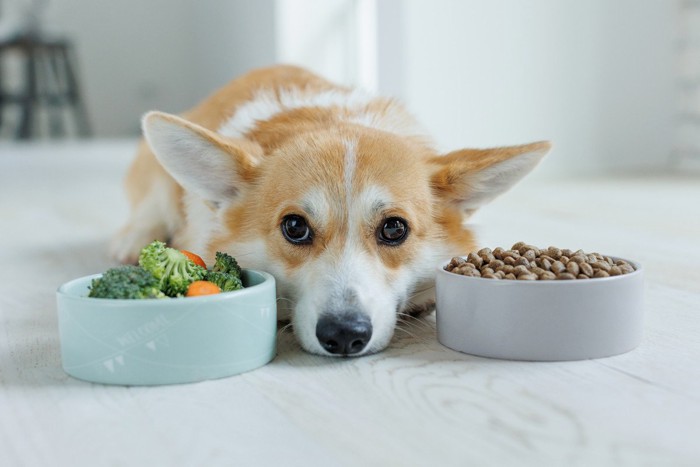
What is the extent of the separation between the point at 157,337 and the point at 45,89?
19.2ft

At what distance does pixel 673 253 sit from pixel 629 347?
1087 mm

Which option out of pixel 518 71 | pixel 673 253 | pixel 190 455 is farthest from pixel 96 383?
pixel 518 71

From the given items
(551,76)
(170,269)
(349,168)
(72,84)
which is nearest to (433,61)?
(551,76)

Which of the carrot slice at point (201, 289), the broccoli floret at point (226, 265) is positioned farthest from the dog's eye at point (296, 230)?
the carrot slice at point (201, 289)

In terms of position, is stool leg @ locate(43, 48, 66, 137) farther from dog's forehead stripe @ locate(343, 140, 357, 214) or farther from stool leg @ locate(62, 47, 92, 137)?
dog's forehead stripe @ locate(343, 140, 357, 214)

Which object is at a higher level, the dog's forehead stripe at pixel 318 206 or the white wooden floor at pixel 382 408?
the dog's forehead stripe at pixel 318 206

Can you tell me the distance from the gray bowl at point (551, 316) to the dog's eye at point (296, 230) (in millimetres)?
311

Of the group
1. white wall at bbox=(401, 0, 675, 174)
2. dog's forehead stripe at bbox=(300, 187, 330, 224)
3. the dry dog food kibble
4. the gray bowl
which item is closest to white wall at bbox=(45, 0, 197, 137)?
white wall at bbox=(401, 0, 675, 174)

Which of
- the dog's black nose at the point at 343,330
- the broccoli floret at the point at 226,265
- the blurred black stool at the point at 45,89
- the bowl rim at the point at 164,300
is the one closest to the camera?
the bowl rim at the point at 164,300

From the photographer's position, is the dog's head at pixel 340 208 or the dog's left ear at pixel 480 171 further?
the dog's left ear at pixel 480 171

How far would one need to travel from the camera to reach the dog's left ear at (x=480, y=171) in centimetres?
174

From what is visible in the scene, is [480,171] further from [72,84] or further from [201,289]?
[72,84]

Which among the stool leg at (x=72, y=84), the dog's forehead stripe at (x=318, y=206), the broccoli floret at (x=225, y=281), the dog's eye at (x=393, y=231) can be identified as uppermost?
the stool leg at (x=72, y=84)

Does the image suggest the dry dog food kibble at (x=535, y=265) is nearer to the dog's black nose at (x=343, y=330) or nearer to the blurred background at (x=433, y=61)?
the dog's black nose at (x=343, y=330)
